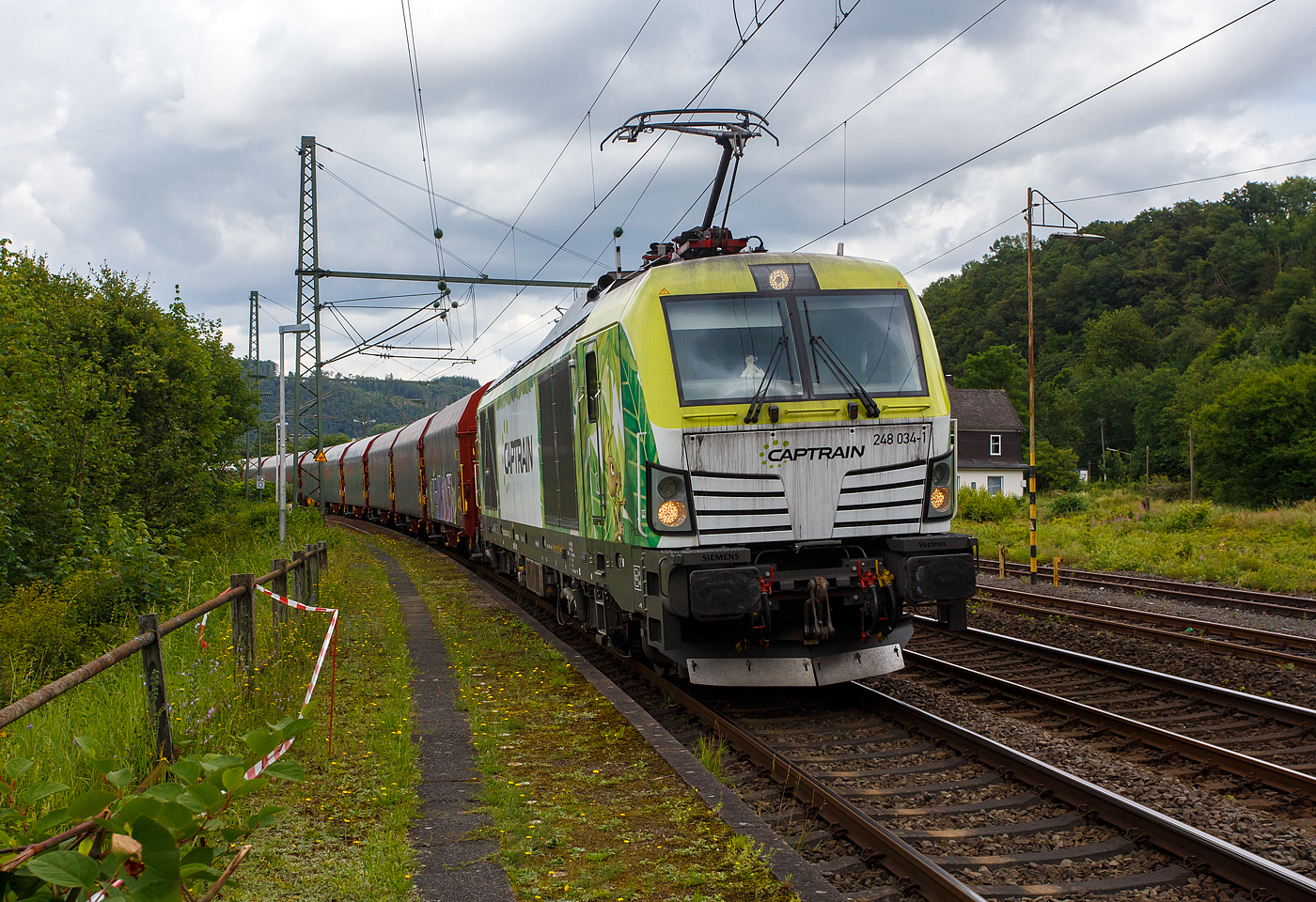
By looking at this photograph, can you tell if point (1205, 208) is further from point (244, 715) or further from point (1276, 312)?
point (244, 715)

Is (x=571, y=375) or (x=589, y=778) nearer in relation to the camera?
(x=589, y=778)

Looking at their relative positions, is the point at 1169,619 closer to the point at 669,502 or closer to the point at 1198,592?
the point at 1198,592

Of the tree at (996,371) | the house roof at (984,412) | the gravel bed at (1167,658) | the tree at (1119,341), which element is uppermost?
the tree at (1119,341)

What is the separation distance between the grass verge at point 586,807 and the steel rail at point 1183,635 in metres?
6.84

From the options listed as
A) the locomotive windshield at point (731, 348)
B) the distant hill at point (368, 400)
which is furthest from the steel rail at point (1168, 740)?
the distant hill at point (368, 400)

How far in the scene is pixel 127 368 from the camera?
23250mm

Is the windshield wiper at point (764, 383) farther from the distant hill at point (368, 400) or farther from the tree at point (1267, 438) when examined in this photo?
the tree at point (1267, 438)

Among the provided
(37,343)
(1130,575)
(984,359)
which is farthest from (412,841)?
(984,359)

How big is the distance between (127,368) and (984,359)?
70.9 meters

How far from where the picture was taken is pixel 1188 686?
8742mm

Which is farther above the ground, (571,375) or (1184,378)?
(1184,378)

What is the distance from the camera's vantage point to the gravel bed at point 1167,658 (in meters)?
9.27

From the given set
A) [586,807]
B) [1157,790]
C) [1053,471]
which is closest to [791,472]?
[586,807]

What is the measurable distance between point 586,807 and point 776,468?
2873 mm
